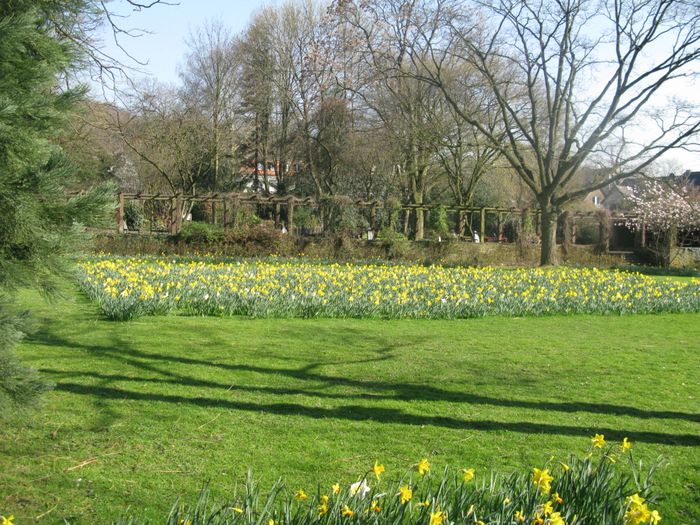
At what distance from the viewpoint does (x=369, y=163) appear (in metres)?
36.8

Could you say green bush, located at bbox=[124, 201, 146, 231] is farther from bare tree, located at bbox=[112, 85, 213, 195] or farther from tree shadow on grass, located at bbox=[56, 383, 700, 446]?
tree shadow on grass, located at bbox=[56, 383, 700, 446]

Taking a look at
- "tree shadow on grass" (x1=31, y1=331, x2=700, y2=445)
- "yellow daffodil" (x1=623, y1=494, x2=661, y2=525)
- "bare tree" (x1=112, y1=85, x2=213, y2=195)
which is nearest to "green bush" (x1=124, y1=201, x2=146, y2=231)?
"bare tree" (x1=112, y1=85, x2=213, y2=195)

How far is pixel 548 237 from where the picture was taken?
75.5 ft

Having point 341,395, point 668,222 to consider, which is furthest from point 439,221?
point 341,395

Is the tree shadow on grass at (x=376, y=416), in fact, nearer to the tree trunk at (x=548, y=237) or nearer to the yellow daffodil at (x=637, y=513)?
the yellow daffodil at (x=637, y=513)

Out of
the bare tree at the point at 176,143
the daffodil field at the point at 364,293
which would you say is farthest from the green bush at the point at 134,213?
the daffodil field at the point at 364,293

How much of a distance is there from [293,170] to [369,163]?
6.67 meters

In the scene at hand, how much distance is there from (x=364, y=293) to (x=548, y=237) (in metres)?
13.6

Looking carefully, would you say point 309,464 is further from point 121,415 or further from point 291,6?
point 291,6

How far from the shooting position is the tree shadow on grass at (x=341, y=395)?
16.1ft

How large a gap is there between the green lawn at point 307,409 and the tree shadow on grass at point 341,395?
0.07 feet

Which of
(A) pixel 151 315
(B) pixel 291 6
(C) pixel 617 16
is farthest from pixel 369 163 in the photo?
(A) pixel 151 315

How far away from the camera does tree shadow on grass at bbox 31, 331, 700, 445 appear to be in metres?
4.92

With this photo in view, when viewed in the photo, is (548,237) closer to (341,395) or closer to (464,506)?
(341,395)
